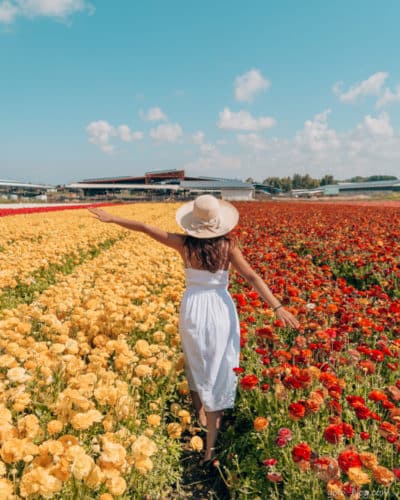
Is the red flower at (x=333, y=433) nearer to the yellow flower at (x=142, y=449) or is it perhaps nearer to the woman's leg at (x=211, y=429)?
the yellow flower at (x=142, y=449)

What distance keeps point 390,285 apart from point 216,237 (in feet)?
13.3

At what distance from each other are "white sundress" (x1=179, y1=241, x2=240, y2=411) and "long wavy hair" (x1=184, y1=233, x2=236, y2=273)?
2.4 inches

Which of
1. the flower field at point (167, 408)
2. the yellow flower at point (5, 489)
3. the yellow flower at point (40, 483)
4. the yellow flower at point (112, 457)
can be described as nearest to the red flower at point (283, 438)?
the flower field at point (167, 408)

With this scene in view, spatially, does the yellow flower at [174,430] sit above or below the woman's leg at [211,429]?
above

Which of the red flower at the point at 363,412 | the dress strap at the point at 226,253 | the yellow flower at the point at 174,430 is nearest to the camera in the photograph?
the red flower at the point at 363,412

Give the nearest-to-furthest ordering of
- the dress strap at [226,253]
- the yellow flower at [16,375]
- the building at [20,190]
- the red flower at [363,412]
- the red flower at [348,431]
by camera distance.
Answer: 1. the red flower at [348,431]
2. the red flower at [363,412]
3. the yellow flower at [16,375]
4. the dress strap at [226,253]
5. the building at [20,190]

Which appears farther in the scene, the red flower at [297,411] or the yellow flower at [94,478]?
the red flower at [297,411]

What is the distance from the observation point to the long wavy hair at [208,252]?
273 centimetres

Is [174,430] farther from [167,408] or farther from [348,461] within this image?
[348,461]

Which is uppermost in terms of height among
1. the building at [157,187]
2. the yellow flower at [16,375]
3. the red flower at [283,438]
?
the building at [157,187]

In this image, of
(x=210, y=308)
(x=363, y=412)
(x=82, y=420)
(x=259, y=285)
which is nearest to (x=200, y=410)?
(x=210, y=308)

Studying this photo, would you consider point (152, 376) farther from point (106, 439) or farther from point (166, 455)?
point (106, 439)

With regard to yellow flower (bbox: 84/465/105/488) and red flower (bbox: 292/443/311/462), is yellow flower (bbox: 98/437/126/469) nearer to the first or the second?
yellow flower (bbox: 84/465/105/488)

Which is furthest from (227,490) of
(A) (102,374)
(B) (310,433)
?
(A) (102,374)
